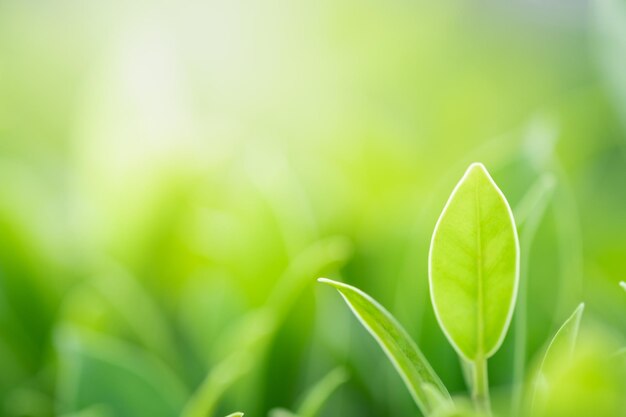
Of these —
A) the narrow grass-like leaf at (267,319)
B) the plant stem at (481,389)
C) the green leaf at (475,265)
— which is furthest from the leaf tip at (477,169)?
the narrow grass-like leaf at (267,319)

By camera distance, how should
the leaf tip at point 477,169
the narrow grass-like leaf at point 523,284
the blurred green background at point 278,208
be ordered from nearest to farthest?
1. the leaf tip at point 477,169
2. the narrow grass-like leaf at point 523,284
3. the blurred green background at point 278,208

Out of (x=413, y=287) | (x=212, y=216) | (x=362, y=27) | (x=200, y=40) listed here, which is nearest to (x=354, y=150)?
(x=212, y=216)

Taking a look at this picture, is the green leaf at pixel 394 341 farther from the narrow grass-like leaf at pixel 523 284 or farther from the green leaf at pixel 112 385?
the green leaf at pixel 112 385

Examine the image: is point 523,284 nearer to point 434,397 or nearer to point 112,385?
point 434,397

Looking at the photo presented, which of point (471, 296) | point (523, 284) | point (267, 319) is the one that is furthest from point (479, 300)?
point (267, 319)

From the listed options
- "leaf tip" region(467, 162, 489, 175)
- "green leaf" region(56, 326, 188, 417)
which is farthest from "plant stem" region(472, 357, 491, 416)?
"green leaf" region(56, 326, 188, 417)

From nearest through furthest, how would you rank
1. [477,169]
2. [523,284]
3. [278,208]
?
[477,169]
[523,284]
[278,208]

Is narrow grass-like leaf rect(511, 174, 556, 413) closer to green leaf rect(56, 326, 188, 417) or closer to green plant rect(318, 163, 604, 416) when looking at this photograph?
green plant rect(318, 163, 604, 416)

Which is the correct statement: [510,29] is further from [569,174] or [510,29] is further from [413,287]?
[413,287]
